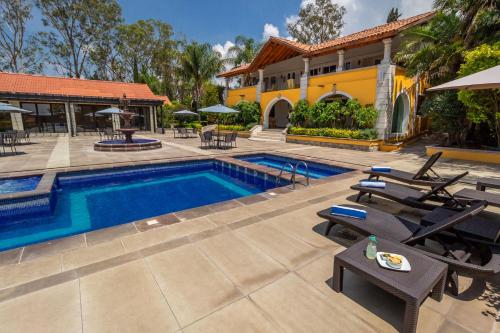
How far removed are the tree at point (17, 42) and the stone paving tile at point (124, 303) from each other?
1695 inches

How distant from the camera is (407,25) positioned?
1416cm

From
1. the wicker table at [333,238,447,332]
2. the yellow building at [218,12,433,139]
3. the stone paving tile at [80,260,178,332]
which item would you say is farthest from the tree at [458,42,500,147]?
the stone paving tile at [80,260,178,332]

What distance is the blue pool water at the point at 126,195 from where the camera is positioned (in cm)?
567

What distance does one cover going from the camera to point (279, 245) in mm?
3891

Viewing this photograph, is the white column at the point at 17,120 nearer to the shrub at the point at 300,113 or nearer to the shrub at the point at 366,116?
the shrub at the point at 300,113

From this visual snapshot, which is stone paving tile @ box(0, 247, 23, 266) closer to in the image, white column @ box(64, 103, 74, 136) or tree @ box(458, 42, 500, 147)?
tree @ box(458, 42, 500, 147)

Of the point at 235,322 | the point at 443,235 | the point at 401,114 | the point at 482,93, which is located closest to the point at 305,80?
the point at 401,114

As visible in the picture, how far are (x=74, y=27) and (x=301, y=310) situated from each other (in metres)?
44.3

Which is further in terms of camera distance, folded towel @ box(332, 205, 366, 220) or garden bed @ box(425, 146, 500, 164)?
garden bed @ box(425, 146, 500, 164)

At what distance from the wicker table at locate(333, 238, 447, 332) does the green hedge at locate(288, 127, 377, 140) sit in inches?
527

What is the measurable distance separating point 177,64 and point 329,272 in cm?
3997

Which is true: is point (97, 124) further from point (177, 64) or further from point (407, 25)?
point (407, 25)

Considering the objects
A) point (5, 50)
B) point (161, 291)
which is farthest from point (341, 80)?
point (5, 50)

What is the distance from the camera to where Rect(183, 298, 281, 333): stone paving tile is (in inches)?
92.4
